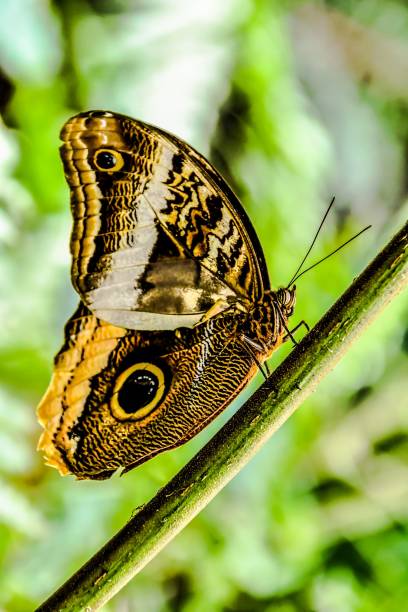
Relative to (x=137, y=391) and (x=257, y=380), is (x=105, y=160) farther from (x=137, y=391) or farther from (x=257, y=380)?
(x=257, y=380)

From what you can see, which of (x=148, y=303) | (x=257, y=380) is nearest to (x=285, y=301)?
(x=148, y=303)

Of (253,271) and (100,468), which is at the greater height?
(253,271)

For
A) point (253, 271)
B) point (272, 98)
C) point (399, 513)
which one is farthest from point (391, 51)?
point (253, 271)

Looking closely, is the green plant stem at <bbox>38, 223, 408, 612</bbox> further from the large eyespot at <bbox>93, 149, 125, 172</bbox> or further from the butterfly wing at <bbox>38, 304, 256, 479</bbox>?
the large eyespot at <bbox>93, 149, 125, 172</bbox>

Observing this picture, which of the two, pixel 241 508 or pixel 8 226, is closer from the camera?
pixel 8 226

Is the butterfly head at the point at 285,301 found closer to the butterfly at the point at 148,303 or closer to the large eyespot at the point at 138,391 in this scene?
the butterfly at the point at 148,303

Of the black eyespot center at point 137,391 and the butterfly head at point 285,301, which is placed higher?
the butterfly head at point 285,301

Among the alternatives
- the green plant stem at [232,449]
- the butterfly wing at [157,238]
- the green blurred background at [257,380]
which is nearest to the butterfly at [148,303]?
the butterfly wing at [157,238]

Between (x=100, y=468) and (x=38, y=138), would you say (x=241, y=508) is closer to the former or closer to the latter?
(x=100, y=468)
